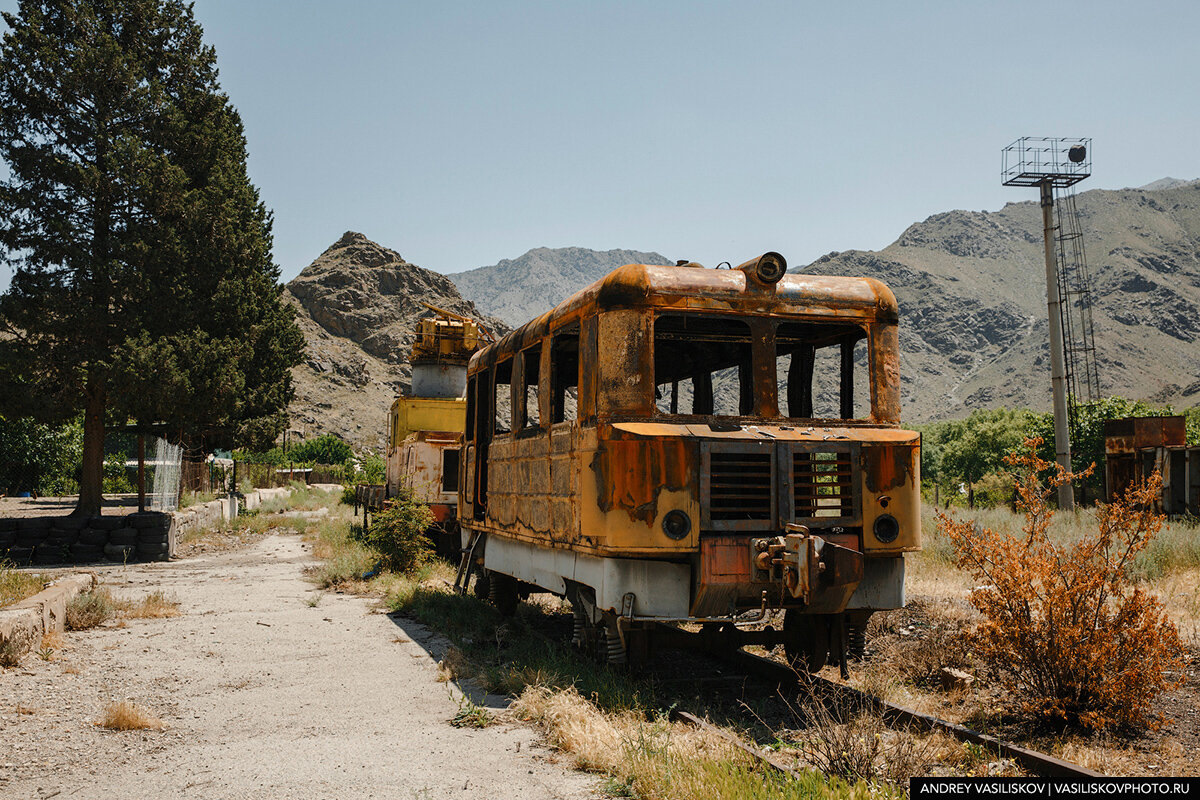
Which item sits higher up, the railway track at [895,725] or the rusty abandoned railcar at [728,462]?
the rusty abandoned railcar at [728,462]

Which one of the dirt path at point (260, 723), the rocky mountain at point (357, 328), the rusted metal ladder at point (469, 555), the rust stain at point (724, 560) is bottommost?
the dirt path at point (260, 723)

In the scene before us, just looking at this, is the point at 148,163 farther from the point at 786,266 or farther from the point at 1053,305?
the point at 1053,305

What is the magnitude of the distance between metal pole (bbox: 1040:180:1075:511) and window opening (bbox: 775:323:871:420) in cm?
1939

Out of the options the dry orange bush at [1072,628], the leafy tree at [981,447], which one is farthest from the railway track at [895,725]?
the leafy tree at [981,447]

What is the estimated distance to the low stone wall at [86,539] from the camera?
58.7 ft

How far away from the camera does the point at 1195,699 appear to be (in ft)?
21.4

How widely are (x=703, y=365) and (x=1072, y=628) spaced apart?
12.3 feet

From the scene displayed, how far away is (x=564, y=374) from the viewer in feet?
29.3

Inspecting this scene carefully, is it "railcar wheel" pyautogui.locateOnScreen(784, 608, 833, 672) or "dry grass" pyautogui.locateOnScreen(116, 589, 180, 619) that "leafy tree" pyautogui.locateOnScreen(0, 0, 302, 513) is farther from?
"railcar wheel" pyautogui.locateOnScreen(784, 608, 833, 672)

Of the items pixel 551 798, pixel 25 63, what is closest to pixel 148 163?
pixel 25 63

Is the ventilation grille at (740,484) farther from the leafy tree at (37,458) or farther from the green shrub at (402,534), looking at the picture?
the leafy tree at (37,458)

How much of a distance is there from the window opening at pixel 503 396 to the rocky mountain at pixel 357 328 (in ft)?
244

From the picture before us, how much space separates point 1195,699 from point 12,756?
7.93 m

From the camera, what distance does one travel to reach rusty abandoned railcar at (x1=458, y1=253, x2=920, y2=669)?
6504 millimetres
